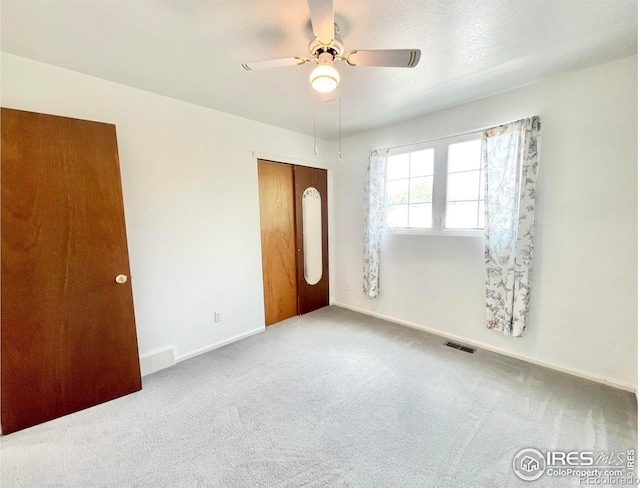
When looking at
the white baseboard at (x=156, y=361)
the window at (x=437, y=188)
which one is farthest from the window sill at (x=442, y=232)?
the white baseboard at (x=156, y=361)

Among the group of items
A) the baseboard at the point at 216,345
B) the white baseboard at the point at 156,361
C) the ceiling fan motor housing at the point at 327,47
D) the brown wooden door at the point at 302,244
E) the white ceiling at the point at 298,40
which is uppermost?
the white ceiling at the point at 298,40

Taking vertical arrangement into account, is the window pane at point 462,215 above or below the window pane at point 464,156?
below

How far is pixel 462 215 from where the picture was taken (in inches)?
110

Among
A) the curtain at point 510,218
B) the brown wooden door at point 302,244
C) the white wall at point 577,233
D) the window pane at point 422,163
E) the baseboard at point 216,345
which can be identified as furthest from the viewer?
the brown wooden door at point 302,244

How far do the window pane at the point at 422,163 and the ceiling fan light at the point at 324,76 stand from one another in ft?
6.26

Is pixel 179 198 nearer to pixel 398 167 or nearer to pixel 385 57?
pixel 385 57

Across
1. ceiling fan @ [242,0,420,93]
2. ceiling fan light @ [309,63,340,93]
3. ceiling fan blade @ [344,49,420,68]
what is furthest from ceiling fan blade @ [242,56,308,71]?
ceiling fan blade @ [344,49,420,68]

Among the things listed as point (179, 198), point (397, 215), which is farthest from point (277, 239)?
point (397, 215)

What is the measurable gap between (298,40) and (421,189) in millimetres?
2052

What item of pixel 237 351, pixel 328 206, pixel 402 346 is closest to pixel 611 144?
pixel 402 346

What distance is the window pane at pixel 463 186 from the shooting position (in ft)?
8.81

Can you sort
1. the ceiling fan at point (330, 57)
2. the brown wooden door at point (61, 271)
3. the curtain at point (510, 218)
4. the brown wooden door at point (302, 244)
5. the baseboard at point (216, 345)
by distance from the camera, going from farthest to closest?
the brown wooden door at point (302, 244)
the baseboard at point (216, 345)
the curtain at point (510, 218)
the brown wooden door at point (61, 271)
the ceiling fan at point (330, 57)

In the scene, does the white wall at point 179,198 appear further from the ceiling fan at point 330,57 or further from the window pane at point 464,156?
the window pane at point 464,156

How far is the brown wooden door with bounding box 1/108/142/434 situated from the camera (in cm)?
169
